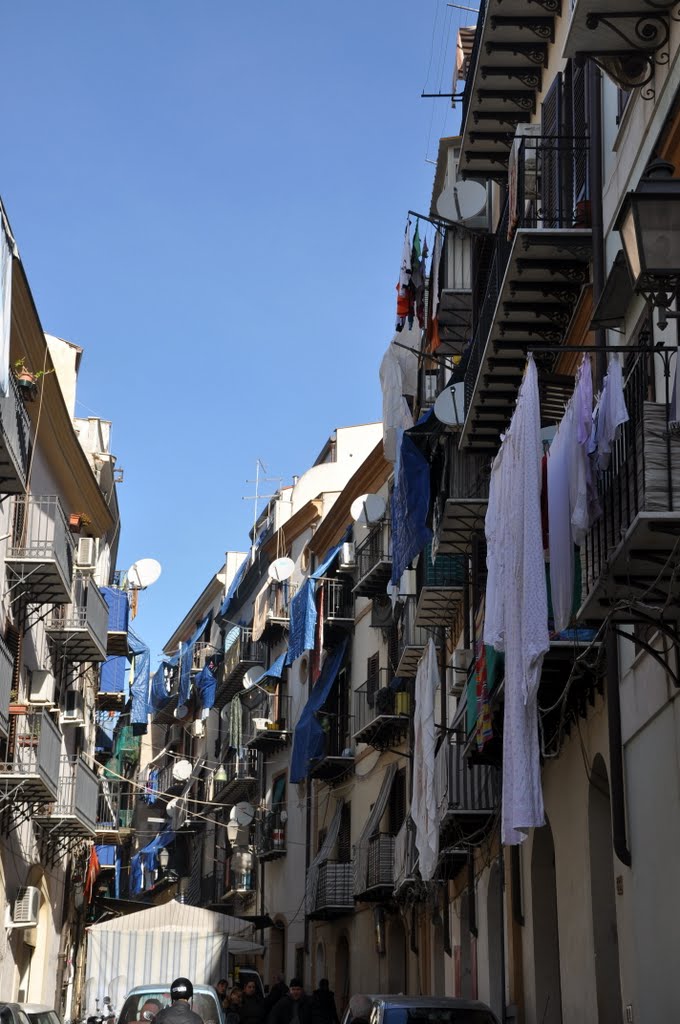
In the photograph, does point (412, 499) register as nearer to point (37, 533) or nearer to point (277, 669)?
point (37, 533)

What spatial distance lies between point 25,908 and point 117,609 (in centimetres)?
1094

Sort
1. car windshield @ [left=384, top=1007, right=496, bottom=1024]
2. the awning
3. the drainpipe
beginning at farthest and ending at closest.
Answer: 1. the drainpipe
2. car windshield @ [left=384, top=1007, right=496, bottom=1024]
3. the awning

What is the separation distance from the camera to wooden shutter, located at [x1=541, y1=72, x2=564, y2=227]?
16422mm

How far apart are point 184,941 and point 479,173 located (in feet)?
44.1

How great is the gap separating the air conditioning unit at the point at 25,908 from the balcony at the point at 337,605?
547 inches

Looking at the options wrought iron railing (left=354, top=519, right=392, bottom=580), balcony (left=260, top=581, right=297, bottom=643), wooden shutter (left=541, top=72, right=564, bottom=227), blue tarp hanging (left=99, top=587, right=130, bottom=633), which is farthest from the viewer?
balcony (left=260, top=581, right=297, bottom=643)

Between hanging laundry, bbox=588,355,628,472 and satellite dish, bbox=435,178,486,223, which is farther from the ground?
satellite dish, bbox=435,178,486,223

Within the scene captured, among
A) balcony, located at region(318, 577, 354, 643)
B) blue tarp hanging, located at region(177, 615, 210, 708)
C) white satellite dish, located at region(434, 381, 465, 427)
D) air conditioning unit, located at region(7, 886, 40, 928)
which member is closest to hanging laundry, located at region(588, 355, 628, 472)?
white satellite dish, located at region(434, 381, 465, 427)

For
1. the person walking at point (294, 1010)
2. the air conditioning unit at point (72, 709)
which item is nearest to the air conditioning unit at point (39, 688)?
the air conditioning unit at point (72, 709)

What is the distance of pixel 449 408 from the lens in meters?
21.0

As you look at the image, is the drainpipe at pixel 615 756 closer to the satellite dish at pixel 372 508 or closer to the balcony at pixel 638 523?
the balcony at pixel 638 523

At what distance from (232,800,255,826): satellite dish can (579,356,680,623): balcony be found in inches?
1460

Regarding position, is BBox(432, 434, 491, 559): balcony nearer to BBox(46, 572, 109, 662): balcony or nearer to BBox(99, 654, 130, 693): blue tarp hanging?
BBox(46, 572, 109, 662): balcony

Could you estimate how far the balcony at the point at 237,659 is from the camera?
48281 mm
